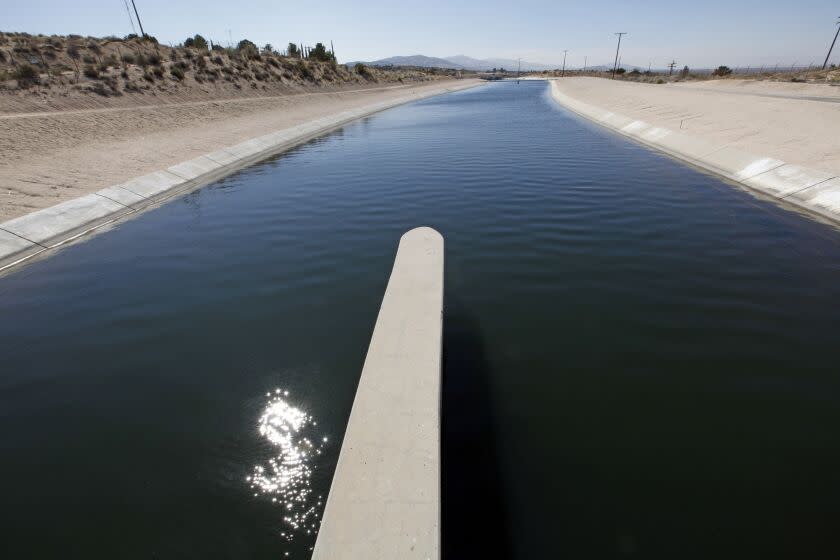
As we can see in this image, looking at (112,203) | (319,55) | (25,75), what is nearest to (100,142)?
(112,203)

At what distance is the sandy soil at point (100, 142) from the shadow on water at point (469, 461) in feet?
52.9

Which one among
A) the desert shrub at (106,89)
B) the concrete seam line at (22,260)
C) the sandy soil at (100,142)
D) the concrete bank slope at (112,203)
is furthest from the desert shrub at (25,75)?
the concrete seam line at (22,260)

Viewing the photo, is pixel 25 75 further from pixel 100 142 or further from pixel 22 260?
pixel 22 260

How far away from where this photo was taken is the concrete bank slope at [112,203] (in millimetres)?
12187

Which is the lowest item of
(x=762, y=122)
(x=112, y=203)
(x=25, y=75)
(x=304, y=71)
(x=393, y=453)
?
(x=112, y=203)

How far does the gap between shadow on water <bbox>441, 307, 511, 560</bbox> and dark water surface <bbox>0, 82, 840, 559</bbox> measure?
0.03 metres

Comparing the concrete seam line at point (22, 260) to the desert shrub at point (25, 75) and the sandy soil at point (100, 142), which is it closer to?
the sandy soil at point (100, 142)

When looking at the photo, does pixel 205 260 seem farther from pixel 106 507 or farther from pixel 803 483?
pixel 803 483

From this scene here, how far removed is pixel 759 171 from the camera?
56.5 ft

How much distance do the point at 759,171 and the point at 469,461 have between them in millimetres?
20469

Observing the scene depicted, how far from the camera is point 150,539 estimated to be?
421cm

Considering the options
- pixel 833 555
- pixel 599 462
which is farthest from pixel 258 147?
pixel 833 555

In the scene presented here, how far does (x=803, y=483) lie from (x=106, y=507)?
27.3 ft

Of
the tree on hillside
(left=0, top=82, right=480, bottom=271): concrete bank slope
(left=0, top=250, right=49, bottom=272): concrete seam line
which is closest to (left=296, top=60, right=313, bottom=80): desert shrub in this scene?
the tree on hillside
